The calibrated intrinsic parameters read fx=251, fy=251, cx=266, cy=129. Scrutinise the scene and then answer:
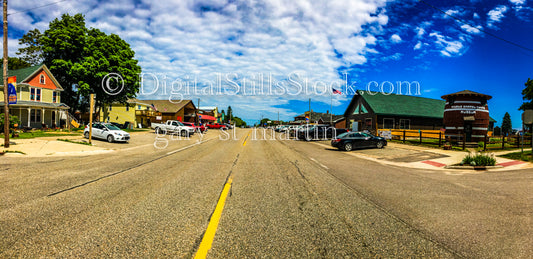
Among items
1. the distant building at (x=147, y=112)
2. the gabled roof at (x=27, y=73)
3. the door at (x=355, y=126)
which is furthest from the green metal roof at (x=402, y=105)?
the gabled roof at (x=27, y=73)

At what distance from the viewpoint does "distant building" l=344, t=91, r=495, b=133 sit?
3603 cm

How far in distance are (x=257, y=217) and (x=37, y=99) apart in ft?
132

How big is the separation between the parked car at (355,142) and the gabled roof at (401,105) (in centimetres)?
1661

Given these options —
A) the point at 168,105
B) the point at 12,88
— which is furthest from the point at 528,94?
the point at 168,105

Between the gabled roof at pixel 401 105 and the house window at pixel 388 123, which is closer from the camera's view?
the house window at pixel 388 123

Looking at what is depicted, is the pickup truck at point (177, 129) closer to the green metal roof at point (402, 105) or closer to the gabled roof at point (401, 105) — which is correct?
the gabled roof at point (401, 105)

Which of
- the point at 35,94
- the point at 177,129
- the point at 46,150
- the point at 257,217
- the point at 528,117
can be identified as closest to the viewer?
the point at 257,217

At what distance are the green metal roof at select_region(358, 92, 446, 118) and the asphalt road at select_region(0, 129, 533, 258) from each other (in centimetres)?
3092

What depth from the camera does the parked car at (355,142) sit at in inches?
752

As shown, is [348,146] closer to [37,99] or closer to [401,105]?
[401,105]

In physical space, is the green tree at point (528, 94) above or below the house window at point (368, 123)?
above

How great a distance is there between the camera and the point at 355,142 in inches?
758

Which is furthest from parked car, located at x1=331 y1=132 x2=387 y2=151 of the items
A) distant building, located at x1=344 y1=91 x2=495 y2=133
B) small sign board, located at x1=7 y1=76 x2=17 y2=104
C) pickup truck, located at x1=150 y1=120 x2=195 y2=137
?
small sign board, located at x1=7 y1=76 x2=17 y2=104

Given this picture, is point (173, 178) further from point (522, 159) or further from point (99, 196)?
point (522, 159)
